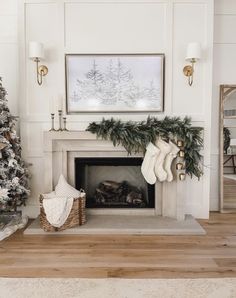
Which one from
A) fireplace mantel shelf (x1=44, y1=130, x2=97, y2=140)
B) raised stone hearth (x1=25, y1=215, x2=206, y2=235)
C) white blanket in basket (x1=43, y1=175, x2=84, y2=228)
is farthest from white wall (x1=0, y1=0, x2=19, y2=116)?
raised stone hearth (x1=25, y1=215, x2=206, y2=235)

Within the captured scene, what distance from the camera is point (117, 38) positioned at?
3.33m

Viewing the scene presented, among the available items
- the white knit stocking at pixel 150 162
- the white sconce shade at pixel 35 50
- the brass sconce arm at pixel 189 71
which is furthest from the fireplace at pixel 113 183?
A: the white sconce shade at pixel 35 50

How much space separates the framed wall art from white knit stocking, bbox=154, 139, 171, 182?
1.56ft

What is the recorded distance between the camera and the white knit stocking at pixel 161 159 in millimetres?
3141

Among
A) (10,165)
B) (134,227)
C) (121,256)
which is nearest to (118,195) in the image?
(134,227)

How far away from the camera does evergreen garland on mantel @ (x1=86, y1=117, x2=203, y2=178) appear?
3127 millimetres

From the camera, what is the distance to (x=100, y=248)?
2619mm

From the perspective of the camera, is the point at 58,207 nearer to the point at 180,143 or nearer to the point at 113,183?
the point at 113,183

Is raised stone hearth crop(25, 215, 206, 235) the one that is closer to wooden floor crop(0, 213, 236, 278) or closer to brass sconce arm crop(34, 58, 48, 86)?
wooden floor crop(0, 213, 236, 278)

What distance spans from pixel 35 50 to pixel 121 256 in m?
2.42

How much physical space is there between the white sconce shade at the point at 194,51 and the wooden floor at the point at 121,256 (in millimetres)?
1987
